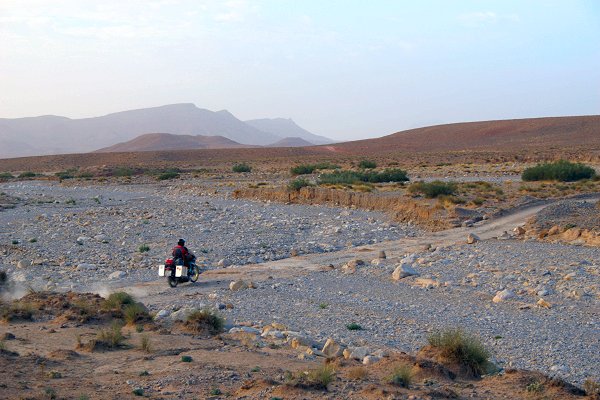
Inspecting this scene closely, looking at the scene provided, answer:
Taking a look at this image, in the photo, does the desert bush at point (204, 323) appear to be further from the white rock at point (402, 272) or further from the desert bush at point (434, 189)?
the desert bush at point (434, 189)

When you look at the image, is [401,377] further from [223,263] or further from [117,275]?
[223,263]

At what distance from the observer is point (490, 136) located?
401 ft

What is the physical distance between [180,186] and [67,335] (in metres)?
41.1

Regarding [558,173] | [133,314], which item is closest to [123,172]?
[558,173]

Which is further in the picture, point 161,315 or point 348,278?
point 348,278

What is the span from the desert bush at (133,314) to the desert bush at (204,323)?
98 cm

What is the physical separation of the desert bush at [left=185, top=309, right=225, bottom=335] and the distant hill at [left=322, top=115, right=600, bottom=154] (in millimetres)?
95353

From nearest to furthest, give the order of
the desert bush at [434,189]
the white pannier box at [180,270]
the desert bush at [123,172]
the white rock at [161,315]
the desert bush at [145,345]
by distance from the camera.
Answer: the desert bush at [145,345] < the white rock at [161,315] < the white pannier box at [180,270] < the desert bush at [434,189] < the desert bush at [123,172]

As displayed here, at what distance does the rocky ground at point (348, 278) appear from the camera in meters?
11.3

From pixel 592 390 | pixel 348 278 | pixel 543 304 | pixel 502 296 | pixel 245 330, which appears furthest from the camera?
pixel 348 278

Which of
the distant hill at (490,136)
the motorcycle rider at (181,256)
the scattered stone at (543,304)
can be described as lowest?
the scattered stone at (543,304)

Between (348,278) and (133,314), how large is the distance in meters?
6.05

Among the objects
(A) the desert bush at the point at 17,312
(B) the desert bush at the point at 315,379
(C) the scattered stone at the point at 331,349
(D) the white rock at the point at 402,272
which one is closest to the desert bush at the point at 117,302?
(A) the desert bush at the point at 17,312

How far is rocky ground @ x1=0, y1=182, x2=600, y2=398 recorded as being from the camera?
445 inches
